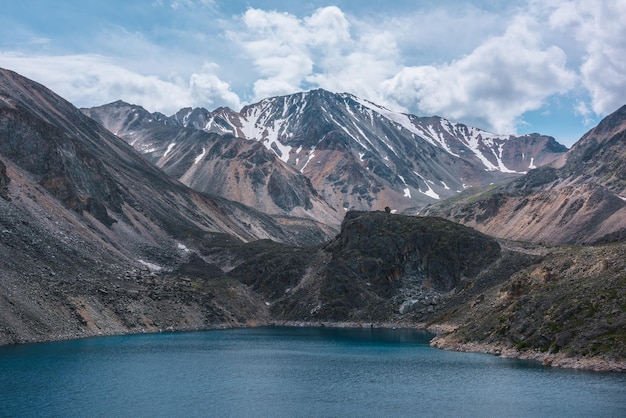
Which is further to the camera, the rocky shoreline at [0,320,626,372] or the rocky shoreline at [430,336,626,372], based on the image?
the rocky shoreline at [0,320,626,372]

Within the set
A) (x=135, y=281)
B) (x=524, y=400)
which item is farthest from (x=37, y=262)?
(x=524, y=400)

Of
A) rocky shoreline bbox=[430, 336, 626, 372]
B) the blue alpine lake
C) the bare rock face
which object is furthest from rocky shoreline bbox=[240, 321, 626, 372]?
the bare rock face

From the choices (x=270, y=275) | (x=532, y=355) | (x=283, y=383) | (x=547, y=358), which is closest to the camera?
(x=283, y=383)

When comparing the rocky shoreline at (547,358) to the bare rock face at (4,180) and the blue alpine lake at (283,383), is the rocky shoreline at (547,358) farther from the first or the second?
the bare rock face at (4,180)

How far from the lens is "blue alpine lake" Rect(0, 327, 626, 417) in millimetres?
57406

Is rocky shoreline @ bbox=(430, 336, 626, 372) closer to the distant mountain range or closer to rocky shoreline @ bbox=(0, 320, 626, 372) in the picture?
rocky shoreline @ bbox=(0, 320, 626, 372)

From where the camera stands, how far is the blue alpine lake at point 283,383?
57406mm

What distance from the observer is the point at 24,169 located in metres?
162

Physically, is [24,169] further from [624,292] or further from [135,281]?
[624,292]

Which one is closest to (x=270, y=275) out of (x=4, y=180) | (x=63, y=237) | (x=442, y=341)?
(x=63, y=237)

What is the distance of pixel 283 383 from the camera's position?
239ft

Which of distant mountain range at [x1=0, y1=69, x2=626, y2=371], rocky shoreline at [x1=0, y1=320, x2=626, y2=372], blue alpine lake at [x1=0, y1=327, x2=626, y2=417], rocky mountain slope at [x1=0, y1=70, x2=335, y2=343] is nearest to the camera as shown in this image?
blue alpine lake at [x1=0, y1=327, x2=626, y2=417]

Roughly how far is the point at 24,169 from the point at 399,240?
3658 inches

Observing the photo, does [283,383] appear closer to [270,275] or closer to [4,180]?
[4,180]
